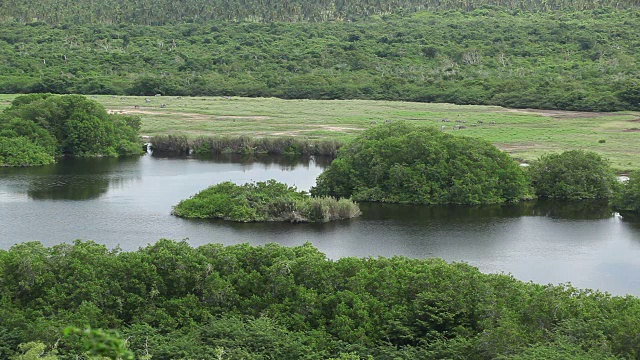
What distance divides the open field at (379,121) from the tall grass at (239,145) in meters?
3.07

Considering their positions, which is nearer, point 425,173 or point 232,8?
point 425,173

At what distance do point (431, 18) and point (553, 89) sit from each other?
225 ft

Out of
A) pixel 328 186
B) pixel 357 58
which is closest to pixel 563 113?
pixel 357 58

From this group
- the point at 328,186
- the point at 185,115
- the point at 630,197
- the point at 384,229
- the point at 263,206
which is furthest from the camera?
the point at 185,115

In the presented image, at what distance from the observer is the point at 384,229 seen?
45406 mm

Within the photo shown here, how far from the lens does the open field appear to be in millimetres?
71750

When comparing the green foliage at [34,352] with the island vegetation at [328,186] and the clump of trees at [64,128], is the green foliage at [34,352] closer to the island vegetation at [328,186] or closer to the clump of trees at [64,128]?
the island vegetation at [328,186]

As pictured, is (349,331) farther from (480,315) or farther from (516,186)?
(516,186)

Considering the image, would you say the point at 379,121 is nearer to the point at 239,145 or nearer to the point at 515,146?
the point at 239,145

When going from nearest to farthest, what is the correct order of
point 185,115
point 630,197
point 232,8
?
point 630,197 → point 185,115 → point 232,8

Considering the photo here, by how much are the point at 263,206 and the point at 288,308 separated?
20364 millimetres

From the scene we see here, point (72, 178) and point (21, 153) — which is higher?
point (21, 153)

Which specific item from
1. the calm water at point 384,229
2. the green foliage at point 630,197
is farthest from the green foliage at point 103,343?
the green foliage at point 630,197

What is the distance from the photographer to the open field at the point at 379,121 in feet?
235
